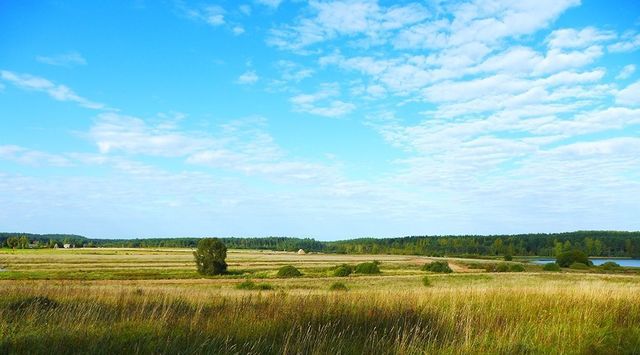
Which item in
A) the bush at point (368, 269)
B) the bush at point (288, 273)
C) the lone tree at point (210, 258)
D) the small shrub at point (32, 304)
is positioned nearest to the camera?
the small shrub at point (32, 304)

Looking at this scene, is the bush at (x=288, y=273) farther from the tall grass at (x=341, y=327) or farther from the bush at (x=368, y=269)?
the tall grass at (x=341, y=327)

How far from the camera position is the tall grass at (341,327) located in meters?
5.92

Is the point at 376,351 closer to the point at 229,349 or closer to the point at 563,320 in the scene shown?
the point at 229,349

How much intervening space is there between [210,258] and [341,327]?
6882cm

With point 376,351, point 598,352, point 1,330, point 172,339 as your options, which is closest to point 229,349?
point 172,339

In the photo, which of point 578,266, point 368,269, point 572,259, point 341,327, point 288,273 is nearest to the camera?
point 341,327

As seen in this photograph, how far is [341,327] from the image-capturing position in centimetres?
750

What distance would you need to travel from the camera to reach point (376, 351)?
6039mm

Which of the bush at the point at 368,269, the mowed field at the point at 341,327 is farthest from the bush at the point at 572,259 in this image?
the mowed field at the point at 341,327

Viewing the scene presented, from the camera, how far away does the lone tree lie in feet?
240

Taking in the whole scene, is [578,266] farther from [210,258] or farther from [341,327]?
[341,327]

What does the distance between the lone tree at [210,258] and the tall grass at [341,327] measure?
63.9 metres

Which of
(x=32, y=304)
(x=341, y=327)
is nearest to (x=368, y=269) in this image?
(x=32, y=304)

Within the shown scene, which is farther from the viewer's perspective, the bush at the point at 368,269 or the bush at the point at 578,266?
the bush at the point at 578,266
